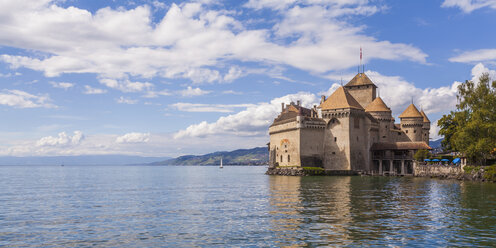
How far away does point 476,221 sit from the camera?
24.9m

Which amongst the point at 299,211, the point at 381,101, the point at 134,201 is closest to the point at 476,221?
the point at 299,211

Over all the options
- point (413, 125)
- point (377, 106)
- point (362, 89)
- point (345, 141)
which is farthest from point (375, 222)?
point (362, 89)

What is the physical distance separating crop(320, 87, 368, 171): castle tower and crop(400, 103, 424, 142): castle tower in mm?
13544

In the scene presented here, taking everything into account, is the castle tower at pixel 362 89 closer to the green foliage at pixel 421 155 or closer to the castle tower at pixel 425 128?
the castle tower at pixel 425 128

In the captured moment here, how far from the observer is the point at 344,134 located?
84.9m

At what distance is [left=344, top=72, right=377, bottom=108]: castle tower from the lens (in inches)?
3930

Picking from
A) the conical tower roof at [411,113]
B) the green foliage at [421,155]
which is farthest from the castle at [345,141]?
the conical tower roof at [411,113]

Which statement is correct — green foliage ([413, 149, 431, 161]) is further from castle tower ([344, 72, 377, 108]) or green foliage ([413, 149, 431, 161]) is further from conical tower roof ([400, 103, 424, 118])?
castle tower ([344, 72, 377, 108])

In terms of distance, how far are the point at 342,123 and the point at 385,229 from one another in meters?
63.6

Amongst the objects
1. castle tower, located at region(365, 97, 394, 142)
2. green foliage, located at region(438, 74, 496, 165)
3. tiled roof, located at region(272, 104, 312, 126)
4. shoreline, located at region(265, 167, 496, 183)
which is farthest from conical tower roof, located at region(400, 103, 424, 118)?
green foliage, located at region(438, 74, 496, 165)

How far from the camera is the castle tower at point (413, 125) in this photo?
95.6 m

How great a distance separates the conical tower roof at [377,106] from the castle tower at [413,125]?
18.1 ft

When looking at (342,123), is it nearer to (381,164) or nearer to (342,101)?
(342,101)

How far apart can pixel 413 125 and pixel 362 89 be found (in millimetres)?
13300
